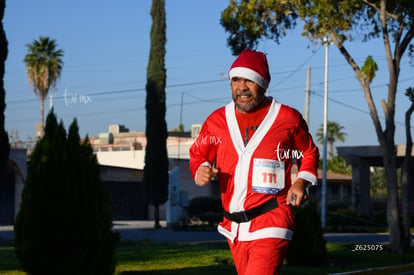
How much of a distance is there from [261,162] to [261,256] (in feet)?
2.03

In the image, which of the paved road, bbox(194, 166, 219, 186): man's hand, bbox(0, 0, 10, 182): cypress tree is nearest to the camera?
bbox(194, 166, 219, 186): man's hand

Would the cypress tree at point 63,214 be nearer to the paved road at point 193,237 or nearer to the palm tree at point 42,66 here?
the paved road at point 193,237

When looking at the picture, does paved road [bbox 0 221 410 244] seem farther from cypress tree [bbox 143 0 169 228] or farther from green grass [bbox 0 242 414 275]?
cypress tree [bbox 143 0 169 228]

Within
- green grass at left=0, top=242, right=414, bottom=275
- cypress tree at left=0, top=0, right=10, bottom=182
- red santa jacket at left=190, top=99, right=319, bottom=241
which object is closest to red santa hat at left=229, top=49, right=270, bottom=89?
red santa jacket at left=190, top=99, right=319, bottom=241

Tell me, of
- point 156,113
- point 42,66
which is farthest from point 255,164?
point 42,66

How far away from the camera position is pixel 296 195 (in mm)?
5230

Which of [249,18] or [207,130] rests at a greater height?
[249,18]

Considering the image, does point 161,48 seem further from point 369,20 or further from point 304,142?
point 304,142

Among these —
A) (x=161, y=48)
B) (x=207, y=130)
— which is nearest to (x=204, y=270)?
(x=207, y=130)

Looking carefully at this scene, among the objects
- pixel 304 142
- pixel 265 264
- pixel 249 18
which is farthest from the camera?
pixel 249 18

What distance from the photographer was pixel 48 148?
934cm

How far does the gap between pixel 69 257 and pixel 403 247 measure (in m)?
13.1

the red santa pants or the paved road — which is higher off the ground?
the red santa pants

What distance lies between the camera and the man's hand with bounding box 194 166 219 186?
5293mm
